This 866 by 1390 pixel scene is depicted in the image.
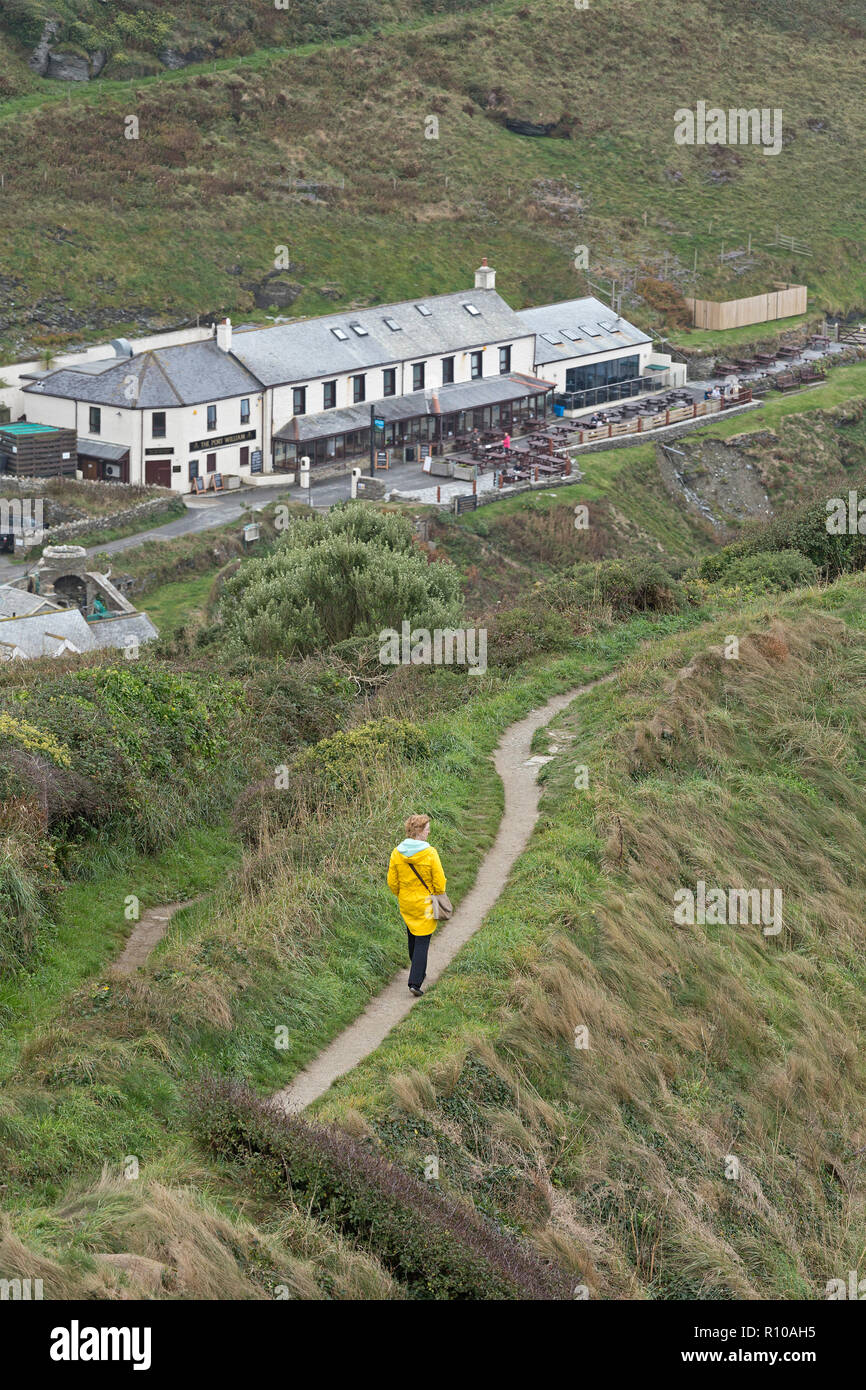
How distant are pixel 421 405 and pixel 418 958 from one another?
57.9 meters

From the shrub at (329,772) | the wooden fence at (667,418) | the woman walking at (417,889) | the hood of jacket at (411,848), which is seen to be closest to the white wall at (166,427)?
the wooden fence at (667,418)

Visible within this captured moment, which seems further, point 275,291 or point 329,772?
point 275,291

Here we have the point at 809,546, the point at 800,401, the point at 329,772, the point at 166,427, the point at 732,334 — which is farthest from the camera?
the point at 732,334

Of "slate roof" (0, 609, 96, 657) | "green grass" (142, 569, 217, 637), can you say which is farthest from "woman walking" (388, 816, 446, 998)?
"green grass" (142, 569, 217, 637)

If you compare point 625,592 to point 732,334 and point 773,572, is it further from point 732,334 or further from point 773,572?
point 732,334

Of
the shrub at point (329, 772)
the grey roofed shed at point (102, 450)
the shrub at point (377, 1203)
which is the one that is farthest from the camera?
the grey roofed shed at point (102, 450)

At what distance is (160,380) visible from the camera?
62.1 m

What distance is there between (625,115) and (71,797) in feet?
333

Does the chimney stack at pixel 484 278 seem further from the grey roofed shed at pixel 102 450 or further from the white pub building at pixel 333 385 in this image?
the grey roofed shed at pixel 102 450

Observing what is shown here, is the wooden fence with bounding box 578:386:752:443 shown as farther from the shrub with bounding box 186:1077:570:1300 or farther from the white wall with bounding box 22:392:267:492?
the shrub with bounding box 186:1077:570:1300

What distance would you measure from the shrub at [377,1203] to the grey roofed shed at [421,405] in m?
55.6

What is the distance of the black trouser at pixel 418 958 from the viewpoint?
539 inches

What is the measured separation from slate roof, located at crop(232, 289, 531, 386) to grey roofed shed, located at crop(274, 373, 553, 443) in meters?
1.68

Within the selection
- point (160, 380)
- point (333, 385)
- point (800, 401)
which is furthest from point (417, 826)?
point (800, 401)
